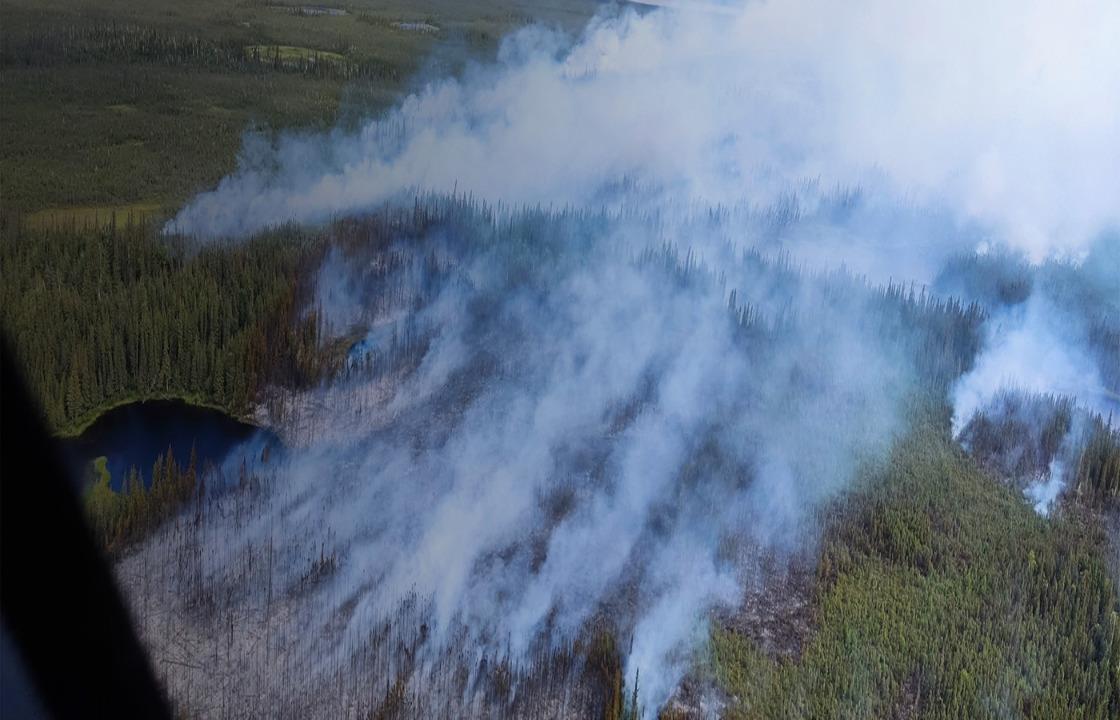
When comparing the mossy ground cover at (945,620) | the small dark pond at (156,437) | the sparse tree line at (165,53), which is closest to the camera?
the mossy ground cover at (945,620)

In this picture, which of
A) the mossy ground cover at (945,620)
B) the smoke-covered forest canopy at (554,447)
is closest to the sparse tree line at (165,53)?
the smoke-covered forest canopy at (554,447)

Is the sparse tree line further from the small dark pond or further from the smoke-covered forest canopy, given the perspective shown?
the small dark pond

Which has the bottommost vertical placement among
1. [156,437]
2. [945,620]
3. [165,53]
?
[156,437]

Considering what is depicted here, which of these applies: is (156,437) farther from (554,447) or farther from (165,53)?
(165,53)

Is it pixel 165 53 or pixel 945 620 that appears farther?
pixel 165 53

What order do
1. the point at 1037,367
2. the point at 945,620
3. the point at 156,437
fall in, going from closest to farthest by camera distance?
the point at 945,620
the point at 156,437
the point at 1037,367

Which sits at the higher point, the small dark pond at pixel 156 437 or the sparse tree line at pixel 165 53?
the sparse tree line at pixel 165 53

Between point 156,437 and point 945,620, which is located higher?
point 945,620

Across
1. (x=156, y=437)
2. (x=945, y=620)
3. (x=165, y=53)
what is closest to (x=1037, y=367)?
(x=945, y=620)

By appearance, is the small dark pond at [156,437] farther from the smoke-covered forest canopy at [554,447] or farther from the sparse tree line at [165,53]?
the sparse tree line at [165,53]

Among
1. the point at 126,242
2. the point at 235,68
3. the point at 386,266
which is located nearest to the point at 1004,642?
the point at 386,266
